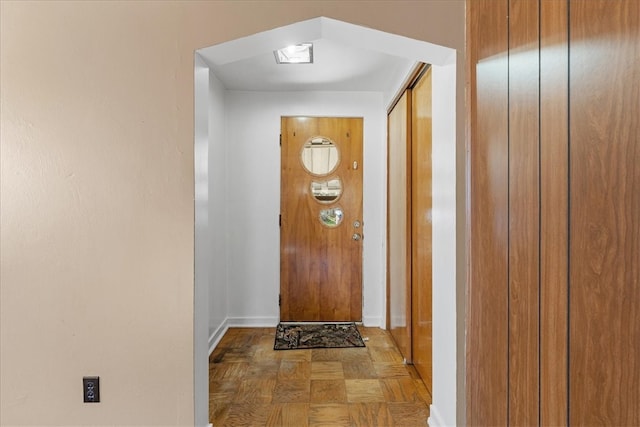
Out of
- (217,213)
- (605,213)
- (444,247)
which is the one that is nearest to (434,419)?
(444,247)

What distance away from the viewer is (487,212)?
29.3 inches

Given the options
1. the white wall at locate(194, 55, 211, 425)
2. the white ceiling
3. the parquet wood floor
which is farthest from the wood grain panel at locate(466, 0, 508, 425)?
the parquet wood floor

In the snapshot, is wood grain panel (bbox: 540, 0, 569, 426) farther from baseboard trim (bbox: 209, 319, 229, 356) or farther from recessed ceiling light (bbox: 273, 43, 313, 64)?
baseboard trim (bbox: 209, 319, 229, 356)

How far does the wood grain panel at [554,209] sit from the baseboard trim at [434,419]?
159 centimetres

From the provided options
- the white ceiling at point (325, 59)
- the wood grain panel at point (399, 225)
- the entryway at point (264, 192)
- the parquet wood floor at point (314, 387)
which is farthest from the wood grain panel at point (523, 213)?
the entryway at point (264, 192)

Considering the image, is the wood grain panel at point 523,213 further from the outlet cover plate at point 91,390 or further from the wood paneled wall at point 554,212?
the outlet cover plate at point 91,390

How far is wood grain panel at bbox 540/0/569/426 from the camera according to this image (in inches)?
21.7

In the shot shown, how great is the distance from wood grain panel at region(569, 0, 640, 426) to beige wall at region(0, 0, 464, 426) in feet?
4.31

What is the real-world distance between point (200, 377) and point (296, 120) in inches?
107

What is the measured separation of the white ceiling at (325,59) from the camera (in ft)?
6.09

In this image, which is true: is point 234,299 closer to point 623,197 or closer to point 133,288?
point 133,288

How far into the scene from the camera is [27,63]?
179cm

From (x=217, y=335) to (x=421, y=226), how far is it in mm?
2031

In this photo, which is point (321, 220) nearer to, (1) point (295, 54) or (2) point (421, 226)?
(2) point (421, 226)
